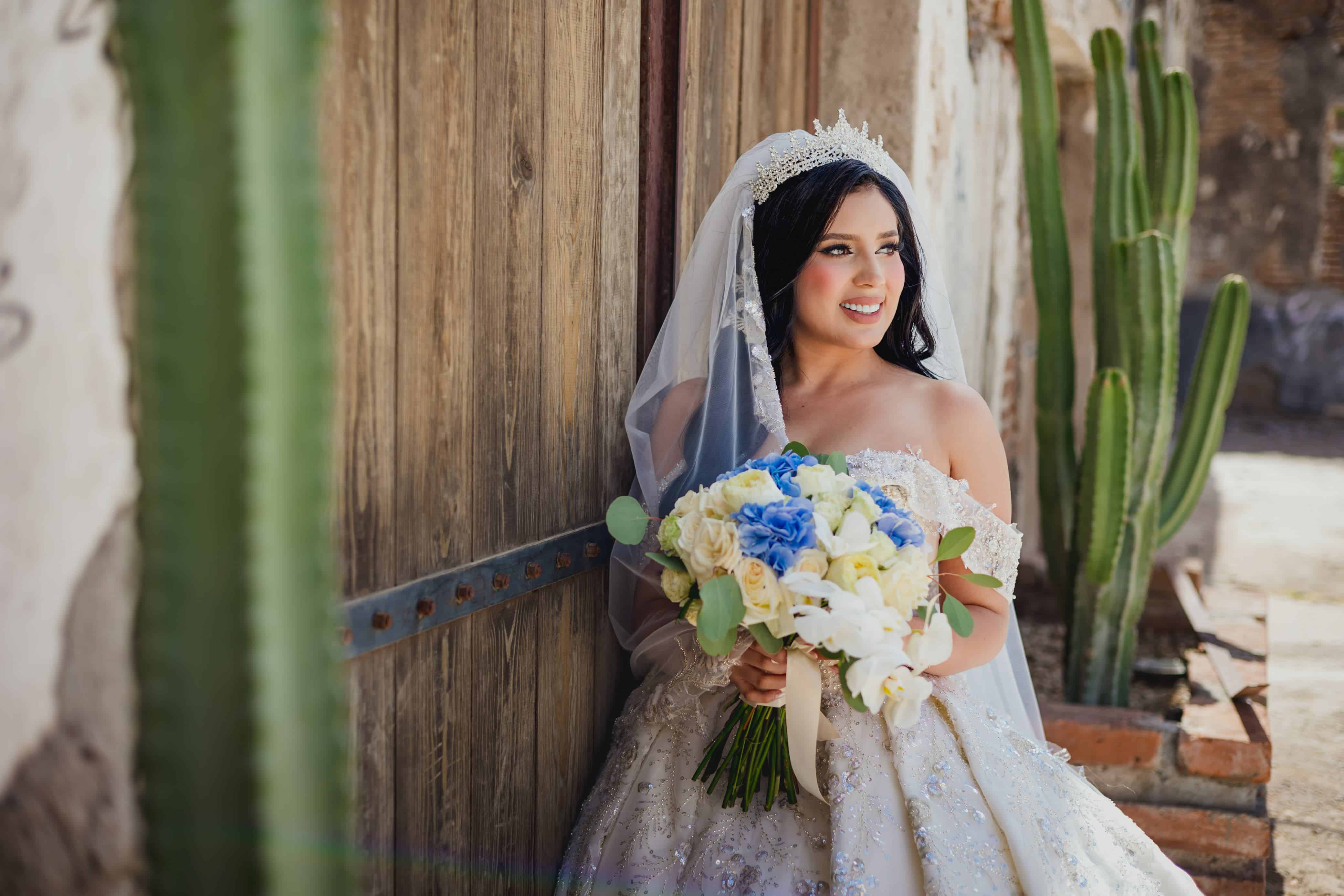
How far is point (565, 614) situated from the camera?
1.98 meters

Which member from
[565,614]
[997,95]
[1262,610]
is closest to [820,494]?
[565,614]

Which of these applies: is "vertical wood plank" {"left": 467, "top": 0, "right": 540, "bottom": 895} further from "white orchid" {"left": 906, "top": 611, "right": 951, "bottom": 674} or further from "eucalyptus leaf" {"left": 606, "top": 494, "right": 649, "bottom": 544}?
"white orchid" {"left": 906, "top": 611, "right": 951, "bottom": 674}

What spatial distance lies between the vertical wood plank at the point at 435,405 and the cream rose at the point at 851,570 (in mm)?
576

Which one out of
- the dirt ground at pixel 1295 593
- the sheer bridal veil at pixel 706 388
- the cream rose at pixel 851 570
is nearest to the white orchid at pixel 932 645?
the cream rose at pixel 851 570

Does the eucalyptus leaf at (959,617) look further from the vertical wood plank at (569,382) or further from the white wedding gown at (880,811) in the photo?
the vertical wood plank at (569,382)

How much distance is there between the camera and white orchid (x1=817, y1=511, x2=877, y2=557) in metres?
1.57

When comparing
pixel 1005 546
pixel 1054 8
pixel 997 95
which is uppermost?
pixel 1054 8

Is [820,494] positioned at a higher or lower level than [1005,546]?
higher

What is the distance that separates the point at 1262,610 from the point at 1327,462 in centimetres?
685

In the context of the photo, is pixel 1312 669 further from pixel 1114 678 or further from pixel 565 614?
pixel 565 614

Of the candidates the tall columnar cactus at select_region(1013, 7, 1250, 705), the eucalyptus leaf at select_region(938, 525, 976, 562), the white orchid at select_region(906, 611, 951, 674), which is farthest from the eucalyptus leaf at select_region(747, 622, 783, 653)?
the tall columnar cactus at select_region(1013, 7, 1250, 705)

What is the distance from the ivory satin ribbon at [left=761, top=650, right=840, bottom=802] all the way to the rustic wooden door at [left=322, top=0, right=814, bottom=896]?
477 mm

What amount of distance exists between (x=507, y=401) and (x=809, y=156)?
0.94 metres

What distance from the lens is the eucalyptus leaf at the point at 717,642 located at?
1573mm
